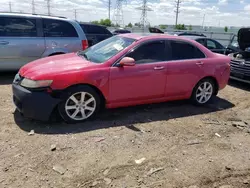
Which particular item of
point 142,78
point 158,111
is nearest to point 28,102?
point 142,78

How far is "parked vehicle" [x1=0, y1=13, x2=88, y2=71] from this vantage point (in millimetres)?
6574

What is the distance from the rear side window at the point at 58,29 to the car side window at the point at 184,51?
132 inches

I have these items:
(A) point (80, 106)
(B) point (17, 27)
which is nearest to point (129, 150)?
(A) point (80, 106)

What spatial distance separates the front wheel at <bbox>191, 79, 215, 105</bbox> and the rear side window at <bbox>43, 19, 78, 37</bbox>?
3.82 metres

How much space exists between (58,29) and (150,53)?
3.47m

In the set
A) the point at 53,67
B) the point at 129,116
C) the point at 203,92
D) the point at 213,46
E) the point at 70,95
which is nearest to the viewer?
the point at 70,95

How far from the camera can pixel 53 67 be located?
13.7 feet

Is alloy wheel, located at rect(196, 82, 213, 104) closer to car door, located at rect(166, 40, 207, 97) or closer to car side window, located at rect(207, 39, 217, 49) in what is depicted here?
car door, located at rect(166, 40, 207, 97)

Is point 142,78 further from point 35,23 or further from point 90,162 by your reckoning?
point 35,23

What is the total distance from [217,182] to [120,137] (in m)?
1.51

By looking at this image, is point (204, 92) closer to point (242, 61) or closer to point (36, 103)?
point (242, 61)

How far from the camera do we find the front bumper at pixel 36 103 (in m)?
3.87

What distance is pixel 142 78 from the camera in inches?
180

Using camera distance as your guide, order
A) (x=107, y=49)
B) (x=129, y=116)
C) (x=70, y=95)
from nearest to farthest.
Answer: (x=70, y=95) < (x=129, y=116) < (x=107, y=49)
